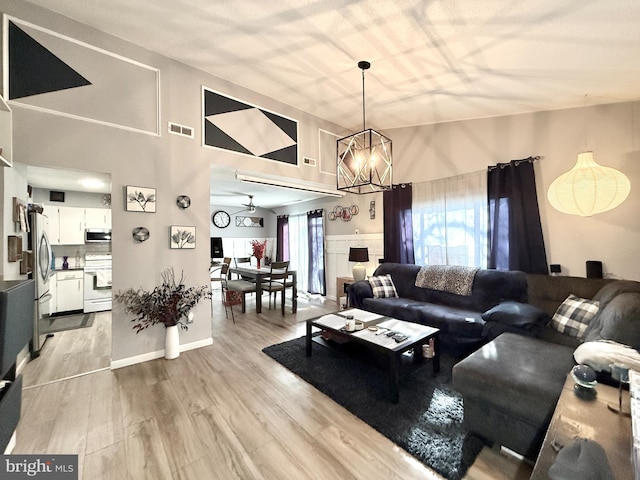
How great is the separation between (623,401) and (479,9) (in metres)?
2.50

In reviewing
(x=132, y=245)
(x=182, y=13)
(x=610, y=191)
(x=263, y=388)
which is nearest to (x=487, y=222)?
(x=610, y=191)

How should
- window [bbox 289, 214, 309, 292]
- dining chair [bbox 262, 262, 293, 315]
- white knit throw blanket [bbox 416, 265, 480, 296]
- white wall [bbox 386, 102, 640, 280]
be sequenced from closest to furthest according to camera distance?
1. white wall [bbox 386, 102, 640, 280]
2. white knit throw blanket [bbox 416, 265, 480, 296]
3. dining chair [bbox 262, 262, 293, 315]
4. window [bbox 289, 214, 309, 292]

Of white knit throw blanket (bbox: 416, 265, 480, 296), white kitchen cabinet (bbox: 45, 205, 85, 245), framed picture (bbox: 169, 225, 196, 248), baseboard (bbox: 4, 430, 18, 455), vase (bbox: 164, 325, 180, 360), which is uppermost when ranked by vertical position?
white kitchen cabinet (bbox: 45, 205, 85, 245)

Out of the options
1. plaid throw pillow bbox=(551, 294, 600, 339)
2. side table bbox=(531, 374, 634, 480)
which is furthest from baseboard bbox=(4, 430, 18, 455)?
plaid throw pillow bbox=(551, 294, 600, 339)

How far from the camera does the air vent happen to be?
293 centimetres

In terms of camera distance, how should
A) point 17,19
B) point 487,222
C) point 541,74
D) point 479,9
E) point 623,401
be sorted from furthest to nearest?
point 487,222 < point 541,74 < point 17,19 < point 479,9 < point 623,401

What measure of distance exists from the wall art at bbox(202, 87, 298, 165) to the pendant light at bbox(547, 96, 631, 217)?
10.6ft

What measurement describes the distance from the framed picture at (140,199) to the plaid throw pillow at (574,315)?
4310 millimetres

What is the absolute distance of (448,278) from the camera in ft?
11.7

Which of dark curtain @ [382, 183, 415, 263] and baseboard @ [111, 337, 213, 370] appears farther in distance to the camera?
dark curtain @ [382, 183, 415, 263]

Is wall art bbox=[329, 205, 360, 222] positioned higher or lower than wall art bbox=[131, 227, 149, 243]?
higher

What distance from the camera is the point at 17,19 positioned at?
2191mm

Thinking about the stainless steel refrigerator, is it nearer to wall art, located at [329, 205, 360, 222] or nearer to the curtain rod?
wall art, located at [329, 205, 360, 222]

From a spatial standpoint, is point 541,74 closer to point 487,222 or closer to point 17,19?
point 487,222
